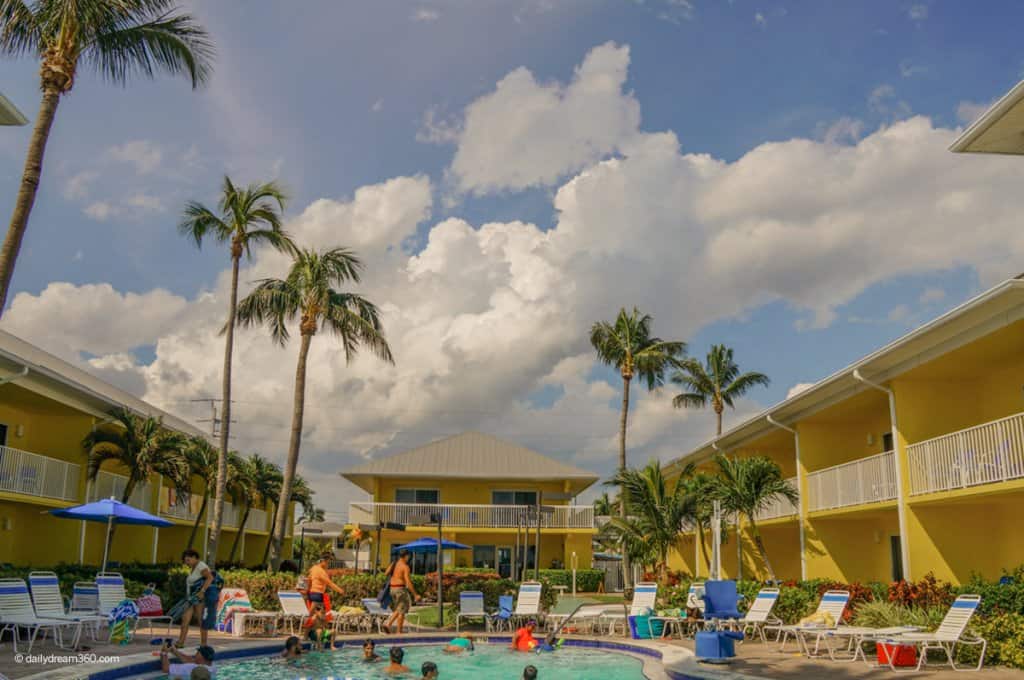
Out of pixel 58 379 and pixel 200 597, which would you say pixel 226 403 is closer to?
pixel 58 379

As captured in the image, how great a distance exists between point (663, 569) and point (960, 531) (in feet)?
27.8

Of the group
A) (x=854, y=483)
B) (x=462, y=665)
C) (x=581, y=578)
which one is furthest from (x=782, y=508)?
(x=581, y=578)

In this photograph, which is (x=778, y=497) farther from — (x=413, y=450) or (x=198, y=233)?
(x=413, y=450)

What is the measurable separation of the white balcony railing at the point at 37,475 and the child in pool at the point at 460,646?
36.0 ft

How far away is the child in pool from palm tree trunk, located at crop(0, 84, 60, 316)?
9067 millimetres

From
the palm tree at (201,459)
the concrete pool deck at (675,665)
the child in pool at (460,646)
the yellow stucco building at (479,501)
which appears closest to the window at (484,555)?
the yellow stucco building at (479,501)

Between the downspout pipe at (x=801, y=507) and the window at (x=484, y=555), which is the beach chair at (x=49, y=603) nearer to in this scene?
the downspout pipe at (x=801, y=507)

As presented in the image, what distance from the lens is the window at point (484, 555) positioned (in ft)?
119

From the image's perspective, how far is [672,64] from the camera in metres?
14.9

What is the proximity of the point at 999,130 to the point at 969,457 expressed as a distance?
17.2 ft

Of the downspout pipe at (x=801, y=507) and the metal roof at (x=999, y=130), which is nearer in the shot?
the metal roof at (x=999, y=130)

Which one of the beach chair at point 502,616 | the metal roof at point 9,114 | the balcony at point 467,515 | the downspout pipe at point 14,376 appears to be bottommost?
the beach chair at point 502,616

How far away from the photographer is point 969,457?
550 inches

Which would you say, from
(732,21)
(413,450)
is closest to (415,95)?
(732,21)
